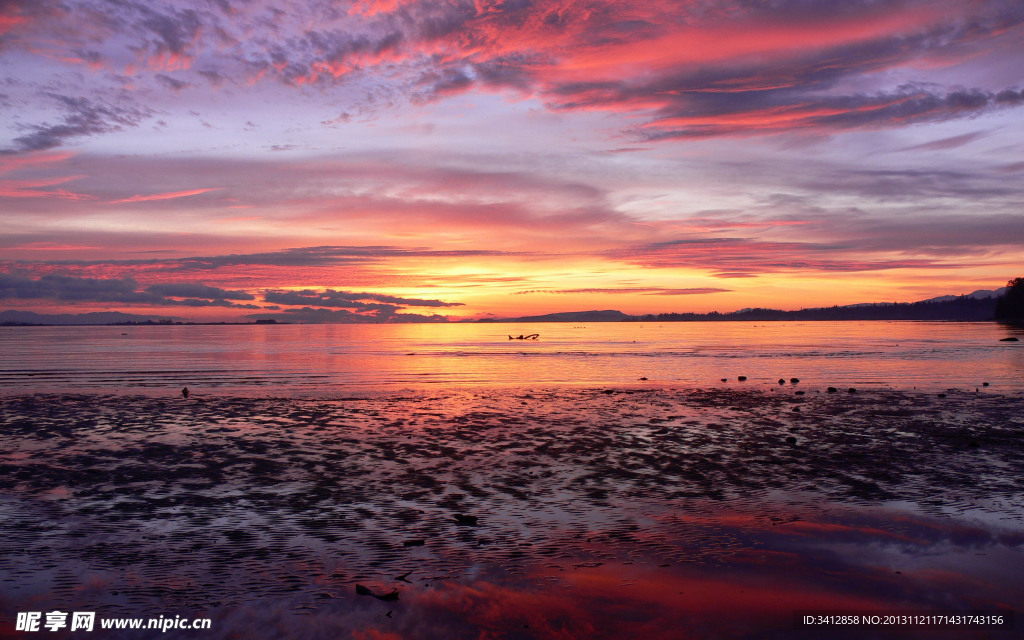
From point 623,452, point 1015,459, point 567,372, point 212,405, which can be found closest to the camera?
point 1015,459

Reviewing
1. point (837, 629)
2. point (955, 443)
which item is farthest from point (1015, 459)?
point (837, 629)

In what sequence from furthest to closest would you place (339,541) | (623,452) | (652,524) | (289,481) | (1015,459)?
(623,452)
(1015,459)
(289,481)
(652,524)
(339,541)

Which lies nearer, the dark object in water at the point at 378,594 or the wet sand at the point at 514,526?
the wet sand at the point at 514,526

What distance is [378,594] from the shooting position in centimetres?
755

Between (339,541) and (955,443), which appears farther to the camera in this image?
(955,443)

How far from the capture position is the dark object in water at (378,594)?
7.40m

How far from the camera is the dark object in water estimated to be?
291 inches

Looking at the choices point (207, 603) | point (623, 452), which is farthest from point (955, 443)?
point (207, 603)

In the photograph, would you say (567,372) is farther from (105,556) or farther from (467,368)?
(105,556)

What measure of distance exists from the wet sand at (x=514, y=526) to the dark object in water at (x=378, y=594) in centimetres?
2

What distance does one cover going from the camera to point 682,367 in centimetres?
4969

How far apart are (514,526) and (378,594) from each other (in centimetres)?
315

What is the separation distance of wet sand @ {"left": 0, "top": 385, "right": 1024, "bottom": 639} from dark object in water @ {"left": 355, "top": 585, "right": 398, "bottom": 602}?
0.06ft

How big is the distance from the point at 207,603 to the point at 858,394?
2970 cm
